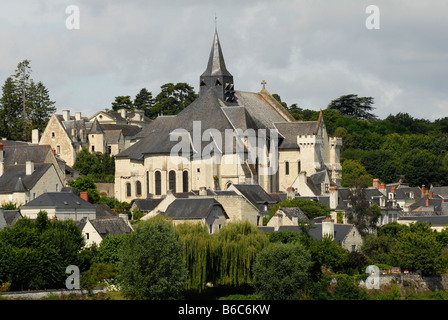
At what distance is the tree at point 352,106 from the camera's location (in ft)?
424

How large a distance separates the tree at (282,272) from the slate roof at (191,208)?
9.11 meters

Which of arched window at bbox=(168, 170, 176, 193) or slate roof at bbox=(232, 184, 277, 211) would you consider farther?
arched window at bbox=(168, 170, 176, 193)

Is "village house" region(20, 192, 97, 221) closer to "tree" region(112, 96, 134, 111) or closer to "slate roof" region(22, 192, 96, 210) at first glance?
"slate roof" region(22, 192, 96, 210)

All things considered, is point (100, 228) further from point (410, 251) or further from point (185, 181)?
point (185, 181)

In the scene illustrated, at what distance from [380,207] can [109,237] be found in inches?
865

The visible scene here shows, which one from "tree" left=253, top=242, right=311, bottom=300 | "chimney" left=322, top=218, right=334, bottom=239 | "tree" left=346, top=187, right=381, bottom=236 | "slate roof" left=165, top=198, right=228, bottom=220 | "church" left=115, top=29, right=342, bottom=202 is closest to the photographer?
"tree" left=253, top=242, right=311, bottom=300

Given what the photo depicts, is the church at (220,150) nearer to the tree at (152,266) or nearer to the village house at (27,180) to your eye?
the village house at (27,180)

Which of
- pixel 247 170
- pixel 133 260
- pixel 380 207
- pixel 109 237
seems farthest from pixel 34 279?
pixel 247 170

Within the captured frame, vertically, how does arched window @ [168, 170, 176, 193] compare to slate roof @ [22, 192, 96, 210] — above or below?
above

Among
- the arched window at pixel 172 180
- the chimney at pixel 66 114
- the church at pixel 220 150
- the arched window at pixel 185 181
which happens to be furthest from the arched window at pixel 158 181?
the chimney at pixel 66 114

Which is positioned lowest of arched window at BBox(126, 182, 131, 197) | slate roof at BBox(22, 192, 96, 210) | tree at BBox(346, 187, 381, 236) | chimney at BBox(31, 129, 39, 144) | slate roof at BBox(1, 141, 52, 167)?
tree at BBox(346, 187, 381, 236)

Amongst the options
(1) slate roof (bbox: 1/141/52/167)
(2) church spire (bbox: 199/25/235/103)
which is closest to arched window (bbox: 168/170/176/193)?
(1) slate roof (bbox: 1/141/52/167)

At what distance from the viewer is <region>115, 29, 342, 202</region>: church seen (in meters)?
77.4
